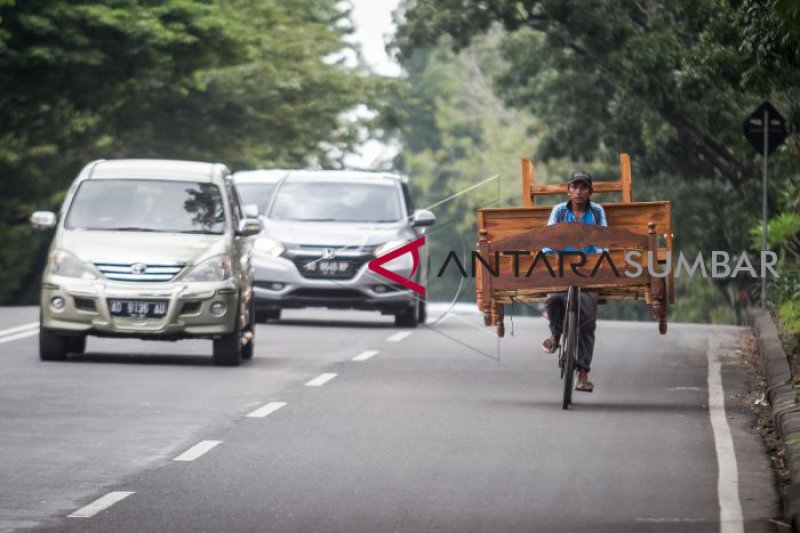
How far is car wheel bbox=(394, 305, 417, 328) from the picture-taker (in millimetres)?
26672

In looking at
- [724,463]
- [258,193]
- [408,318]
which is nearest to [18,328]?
[258,193]

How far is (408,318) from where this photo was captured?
26.7m

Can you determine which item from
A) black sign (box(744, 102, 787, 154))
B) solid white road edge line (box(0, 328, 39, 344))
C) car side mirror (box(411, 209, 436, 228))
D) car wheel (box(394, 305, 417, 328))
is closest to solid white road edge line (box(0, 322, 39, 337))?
solid white road edge line (box(0, 328, 39, 344))

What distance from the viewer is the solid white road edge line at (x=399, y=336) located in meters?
24.1

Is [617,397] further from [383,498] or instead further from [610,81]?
[610,81]

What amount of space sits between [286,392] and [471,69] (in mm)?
86316

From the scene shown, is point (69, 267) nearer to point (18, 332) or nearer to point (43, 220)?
point (43, 220)

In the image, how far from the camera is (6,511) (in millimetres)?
10227

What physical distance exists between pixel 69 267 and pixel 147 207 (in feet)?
4.47

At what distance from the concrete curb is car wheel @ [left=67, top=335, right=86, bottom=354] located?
21.5 ft

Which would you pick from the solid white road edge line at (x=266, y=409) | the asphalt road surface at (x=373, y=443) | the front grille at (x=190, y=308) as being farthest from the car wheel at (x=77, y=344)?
the solid white road edge line at (x=266, y=409)

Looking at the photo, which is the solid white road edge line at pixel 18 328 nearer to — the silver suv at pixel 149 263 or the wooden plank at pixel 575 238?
the silver suv at pixel 149 263

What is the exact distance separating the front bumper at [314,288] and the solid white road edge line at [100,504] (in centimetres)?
1504

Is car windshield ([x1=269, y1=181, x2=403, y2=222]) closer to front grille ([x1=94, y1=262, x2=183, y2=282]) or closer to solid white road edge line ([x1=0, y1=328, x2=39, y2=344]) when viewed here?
solid white road edge line ([x1=0, y1=328, x2=39, y2=344])
